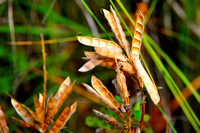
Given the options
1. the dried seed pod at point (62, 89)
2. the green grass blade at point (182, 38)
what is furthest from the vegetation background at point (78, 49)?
the dried seed pod at point (62, 89)

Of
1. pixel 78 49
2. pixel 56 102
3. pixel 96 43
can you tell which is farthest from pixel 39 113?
pixel 78 49

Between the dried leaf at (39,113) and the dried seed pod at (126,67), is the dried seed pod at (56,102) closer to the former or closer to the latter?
the dried leaf at (39,113)

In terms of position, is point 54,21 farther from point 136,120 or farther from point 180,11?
point 136,120

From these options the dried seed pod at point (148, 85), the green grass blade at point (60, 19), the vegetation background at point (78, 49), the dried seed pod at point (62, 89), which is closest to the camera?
the dried seed pod at point (148, 85)

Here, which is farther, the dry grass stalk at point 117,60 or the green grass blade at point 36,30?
the green grass blade at point 36,30

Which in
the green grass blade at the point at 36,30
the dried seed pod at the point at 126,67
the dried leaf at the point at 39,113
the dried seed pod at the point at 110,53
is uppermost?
the green grass blade at the point at 36,30

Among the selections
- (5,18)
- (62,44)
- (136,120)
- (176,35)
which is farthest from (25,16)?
(136,120)

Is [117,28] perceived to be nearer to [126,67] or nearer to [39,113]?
[126,67]

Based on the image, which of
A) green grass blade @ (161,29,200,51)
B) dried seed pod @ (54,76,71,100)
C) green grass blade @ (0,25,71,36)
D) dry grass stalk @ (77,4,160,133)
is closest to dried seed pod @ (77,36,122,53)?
dry grass stalk @ (77,4,160,133)
